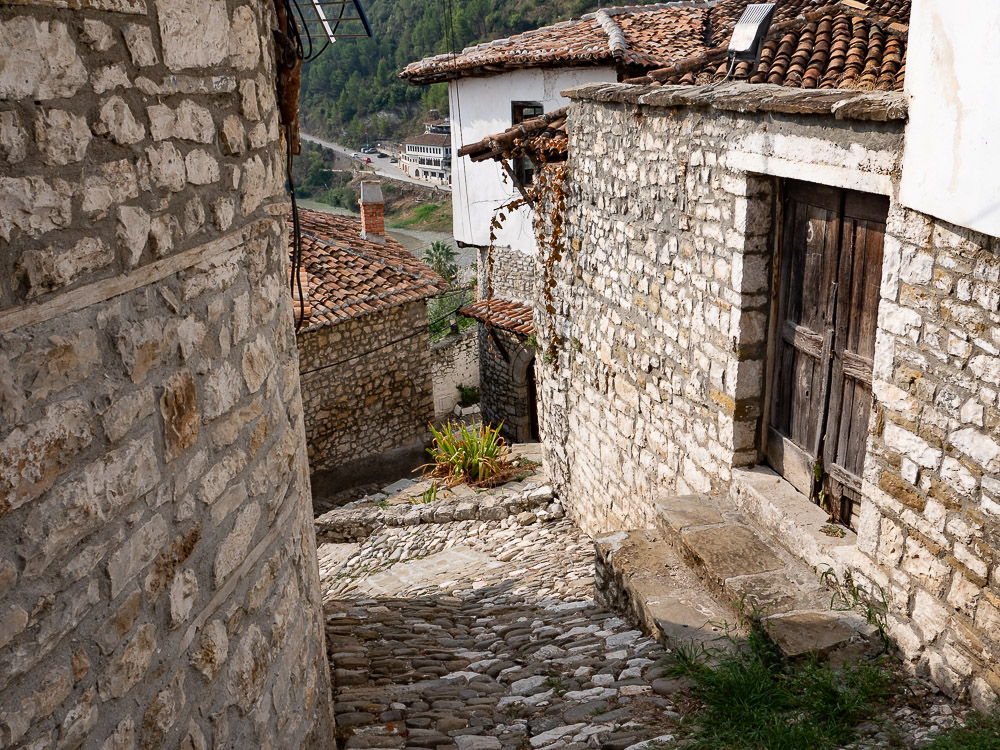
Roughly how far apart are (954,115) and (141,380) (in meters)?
2.70

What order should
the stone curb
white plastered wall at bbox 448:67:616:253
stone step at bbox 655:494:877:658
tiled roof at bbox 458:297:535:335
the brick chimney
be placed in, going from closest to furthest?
stone step at bbox 655:494:877:658 < the stone curb < tiled roof at bbox 458:297:535:335 < white plastered wall at bbox 448:67:616:253 < the brick chimney

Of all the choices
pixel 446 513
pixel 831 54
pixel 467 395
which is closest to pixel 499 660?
pixel 446 513

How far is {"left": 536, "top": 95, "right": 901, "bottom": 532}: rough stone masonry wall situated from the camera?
4.49 meters

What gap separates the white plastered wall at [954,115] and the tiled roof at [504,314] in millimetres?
9815

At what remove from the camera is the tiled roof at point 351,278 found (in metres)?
11.5

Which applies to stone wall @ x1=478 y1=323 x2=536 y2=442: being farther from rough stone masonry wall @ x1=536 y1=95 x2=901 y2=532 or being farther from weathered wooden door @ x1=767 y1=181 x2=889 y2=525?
weathered wooden door @ x1=767 y1=181 x2=889 y2=525

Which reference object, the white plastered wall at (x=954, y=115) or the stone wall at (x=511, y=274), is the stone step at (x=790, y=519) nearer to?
the white plastered wall at (x=954, y=115)

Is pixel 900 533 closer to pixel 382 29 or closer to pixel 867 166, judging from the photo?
pixel 867 166

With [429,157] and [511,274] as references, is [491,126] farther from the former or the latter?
[429,157]

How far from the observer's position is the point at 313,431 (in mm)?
11742

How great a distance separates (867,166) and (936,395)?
3.22 feet

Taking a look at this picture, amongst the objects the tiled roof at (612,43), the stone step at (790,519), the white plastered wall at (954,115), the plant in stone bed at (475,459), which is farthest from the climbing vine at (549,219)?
the tiled roof at (612,43)

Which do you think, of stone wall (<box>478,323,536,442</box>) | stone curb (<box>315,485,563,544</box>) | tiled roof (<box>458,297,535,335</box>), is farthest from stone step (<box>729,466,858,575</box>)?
stone wall (<box>478,323,536,442</box>)

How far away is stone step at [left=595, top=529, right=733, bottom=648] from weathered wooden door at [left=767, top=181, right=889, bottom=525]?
2.56 ft
